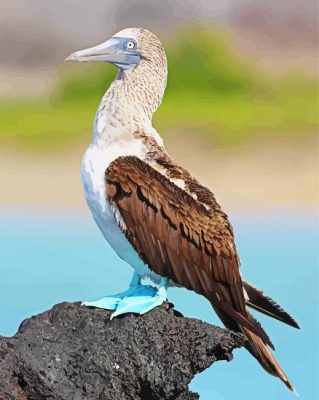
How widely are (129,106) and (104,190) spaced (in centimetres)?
37

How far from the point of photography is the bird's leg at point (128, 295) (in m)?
→ 3.77

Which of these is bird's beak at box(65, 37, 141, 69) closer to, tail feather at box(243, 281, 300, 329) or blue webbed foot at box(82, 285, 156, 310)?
blue webbed foot at box(82, 285, 156, 310)

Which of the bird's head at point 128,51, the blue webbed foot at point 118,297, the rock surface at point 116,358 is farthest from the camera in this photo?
the bird's head at point 128,51

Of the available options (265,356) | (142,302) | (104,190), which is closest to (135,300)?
(142,302)

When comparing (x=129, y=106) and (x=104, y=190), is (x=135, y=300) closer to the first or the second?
(x=104, y=190)

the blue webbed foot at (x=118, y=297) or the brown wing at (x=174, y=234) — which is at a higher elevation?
the brown wing at (x=174, y=234)

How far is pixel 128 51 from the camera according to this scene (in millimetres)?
3877

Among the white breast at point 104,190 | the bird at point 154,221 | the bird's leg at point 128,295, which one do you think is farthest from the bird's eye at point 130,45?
the bird's leg at point 128,295

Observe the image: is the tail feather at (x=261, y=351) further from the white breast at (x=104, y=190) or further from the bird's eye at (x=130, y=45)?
the bird's eye at (x=130, y=45)

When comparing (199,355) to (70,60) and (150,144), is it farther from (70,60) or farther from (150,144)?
(70,60)

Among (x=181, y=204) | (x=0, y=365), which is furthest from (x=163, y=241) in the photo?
(x=0, y=365)

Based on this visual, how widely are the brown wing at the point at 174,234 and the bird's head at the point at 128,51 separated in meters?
0.44

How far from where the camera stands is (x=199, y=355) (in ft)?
12.0

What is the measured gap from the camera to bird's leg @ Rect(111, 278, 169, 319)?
3691mm
